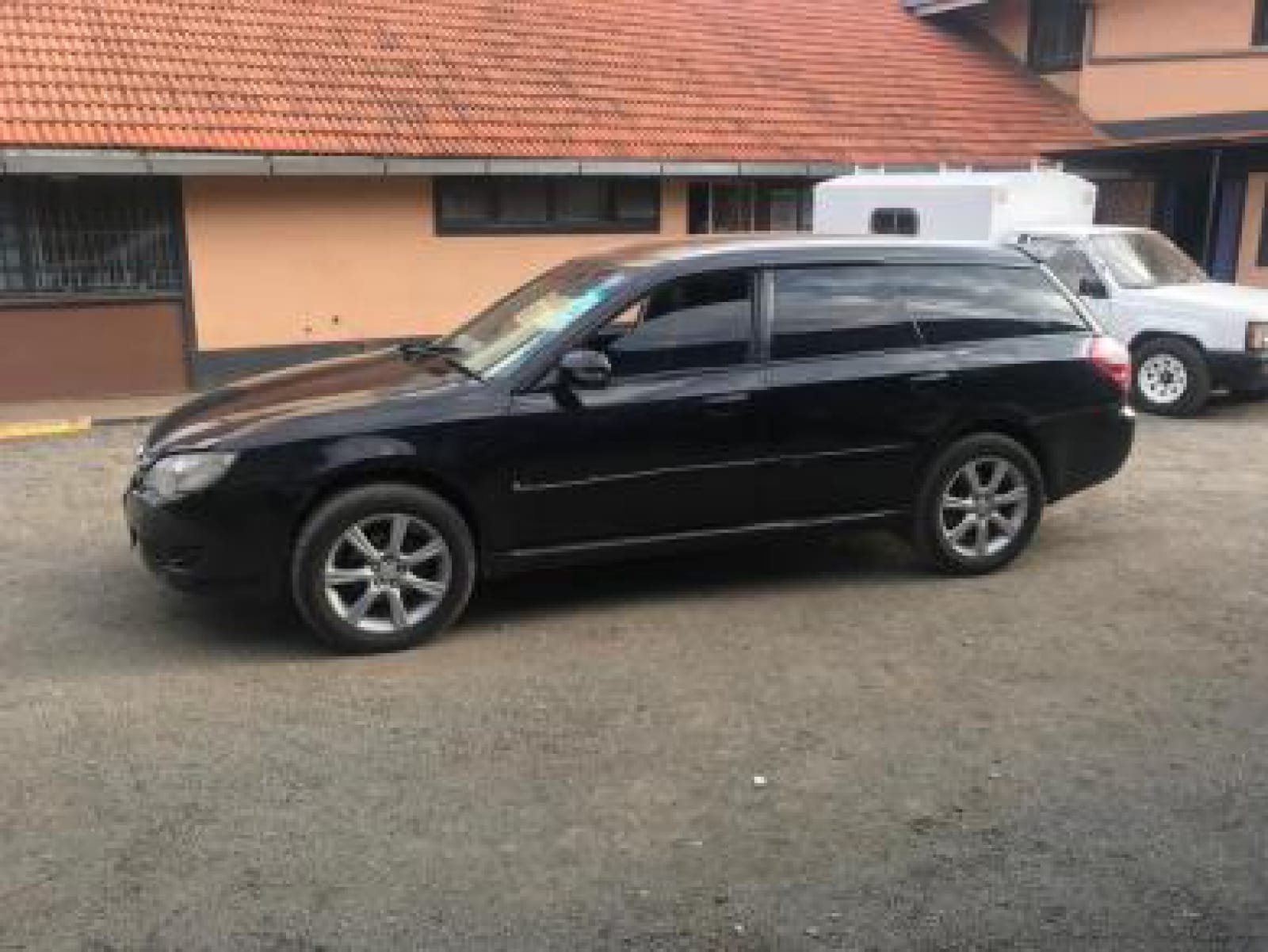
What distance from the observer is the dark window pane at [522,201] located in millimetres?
13906

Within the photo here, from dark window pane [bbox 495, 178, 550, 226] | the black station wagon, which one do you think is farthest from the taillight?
dark window pane [bbox 495, 178, 550, 226]

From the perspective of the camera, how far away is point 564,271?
621 cm

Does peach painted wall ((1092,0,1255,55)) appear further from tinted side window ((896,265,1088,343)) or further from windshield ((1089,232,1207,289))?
tinted side window ((896,265,1088,343))

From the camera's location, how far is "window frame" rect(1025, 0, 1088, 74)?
19312mm

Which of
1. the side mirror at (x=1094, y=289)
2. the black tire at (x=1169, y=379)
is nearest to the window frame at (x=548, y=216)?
the side mirror at (x=1094, y=289)

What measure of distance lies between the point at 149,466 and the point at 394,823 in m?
2.20

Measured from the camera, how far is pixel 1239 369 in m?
10.5

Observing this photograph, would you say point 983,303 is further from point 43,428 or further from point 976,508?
point 43,428

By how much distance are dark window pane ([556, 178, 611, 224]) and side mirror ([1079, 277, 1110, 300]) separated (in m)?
5.75

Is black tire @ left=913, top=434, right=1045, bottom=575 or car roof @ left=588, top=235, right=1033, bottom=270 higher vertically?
car roof @ left=588, top=235, right=1033, bottom=270

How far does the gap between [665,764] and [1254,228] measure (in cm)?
1566

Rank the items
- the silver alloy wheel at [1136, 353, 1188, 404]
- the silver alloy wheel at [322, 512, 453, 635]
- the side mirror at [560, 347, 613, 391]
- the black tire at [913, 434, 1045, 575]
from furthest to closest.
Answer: the silver alloy wheel at [1136, 353, 1188, 404] < the black tire at [913, 434, 1045, 575] < the side mirror at [560, 347, 613, 391] < the silver alloy wheel at [322, 512, 453, 635]

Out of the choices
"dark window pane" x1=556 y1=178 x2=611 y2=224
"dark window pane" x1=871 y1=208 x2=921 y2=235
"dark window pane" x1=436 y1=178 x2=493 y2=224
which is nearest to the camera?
"dark window pane" x1=871 y1=208 x2=921 y2=235

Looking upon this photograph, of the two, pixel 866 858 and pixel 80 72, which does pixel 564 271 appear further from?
pixel 80 72
